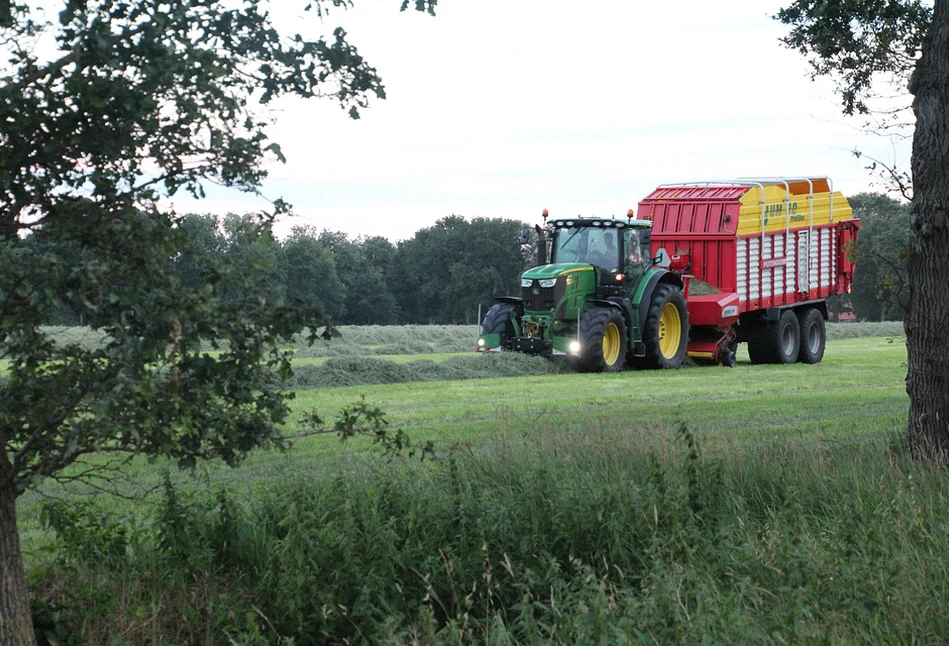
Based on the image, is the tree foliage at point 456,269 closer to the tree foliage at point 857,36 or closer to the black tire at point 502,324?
the black tire at point 502,324

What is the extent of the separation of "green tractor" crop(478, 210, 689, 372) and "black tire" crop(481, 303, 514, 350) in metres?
0.02

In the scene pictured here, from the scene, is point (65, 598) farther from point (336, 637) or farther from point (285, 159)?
point (285, 159)

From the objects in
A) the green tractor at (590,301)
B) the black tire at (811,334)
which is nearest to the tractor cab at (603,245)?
the green tractor at (590,301)

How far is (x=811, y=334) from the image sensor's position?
23234 millimetres

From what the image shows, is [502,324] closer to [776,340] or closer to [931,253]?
[776,340]

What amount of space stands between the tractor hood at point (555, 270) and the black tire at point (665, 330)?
129 cm

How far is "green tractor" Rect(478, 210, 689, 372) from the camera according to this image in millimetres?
18344

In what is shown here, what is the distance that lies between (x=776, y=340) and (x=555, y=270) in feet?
18.6

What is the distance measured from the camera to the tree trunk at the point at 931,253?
7.90 metres

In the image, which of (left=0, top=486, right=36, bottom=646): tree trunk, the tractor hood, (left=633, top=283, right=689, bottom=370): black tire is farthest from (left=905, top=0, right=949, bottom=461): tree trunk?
(left=633, top=283, right=689, bottom=370): black tire

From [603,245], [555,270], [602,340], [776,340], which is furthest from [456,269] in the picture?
[602,340]

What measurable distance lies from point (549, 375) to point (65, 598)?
12.9 metres

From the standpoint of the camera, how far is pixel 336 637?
5.64 m

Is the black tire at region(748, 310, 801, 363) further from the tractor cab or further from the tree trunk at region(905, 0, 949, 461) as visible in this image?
the tree trunk at region(905, 0, 949, 461)
